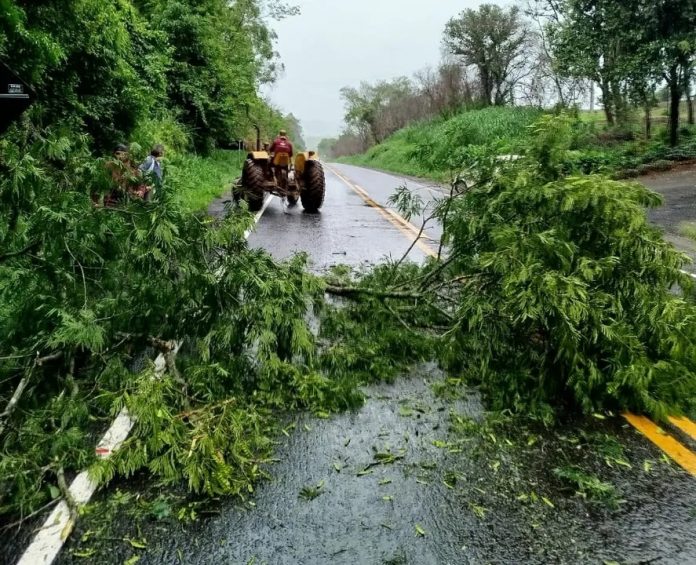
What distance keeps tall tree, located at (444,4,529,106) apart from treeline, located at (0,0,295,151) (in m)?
15.7

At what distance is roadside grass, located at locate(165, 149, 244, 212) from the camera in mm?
13977

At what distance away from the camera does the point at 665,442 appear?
3602 mm

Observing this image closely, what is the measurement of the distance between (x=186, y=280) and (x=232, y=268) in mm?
342

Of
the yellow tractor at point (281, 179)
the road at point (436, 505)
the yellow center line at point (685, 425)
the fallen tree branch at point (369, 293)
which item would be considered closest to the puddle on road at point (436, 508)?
the road at point (436, 505)

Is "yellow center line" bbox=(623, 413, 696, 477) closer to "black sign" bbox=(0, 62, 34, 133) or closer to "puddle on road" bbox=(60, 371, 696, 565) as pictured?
"puddle on road" bbox=(60, 371, 696, 565)

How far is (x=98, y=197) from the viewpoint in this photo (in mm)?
4992

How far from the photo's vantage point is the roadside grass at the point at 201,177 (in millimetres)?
13977

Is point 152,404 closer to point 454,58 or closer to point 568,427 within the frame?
point 568,427

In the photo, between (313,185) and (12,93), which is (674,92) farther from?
(12,93)

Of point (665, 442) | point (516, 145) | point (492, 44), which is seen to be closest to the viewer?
point (665, 442)

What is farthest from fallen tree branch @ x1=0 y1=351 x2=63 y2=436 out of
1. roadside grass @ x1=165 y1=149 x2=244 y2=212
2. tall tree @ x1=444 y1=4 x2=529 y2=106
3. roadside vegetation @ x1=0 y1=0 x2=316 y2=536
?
tall tree @ x1=444 y1=4 x2=529 y2=106

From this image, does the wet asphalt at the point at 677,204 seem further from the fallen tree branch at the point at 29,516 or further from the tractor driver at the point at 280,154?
the tractor driver at the point at 280,154

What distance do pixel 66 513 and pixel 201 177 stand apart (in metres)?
16.6

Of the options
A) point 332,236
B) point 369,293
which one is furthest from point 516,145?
point 332,236
